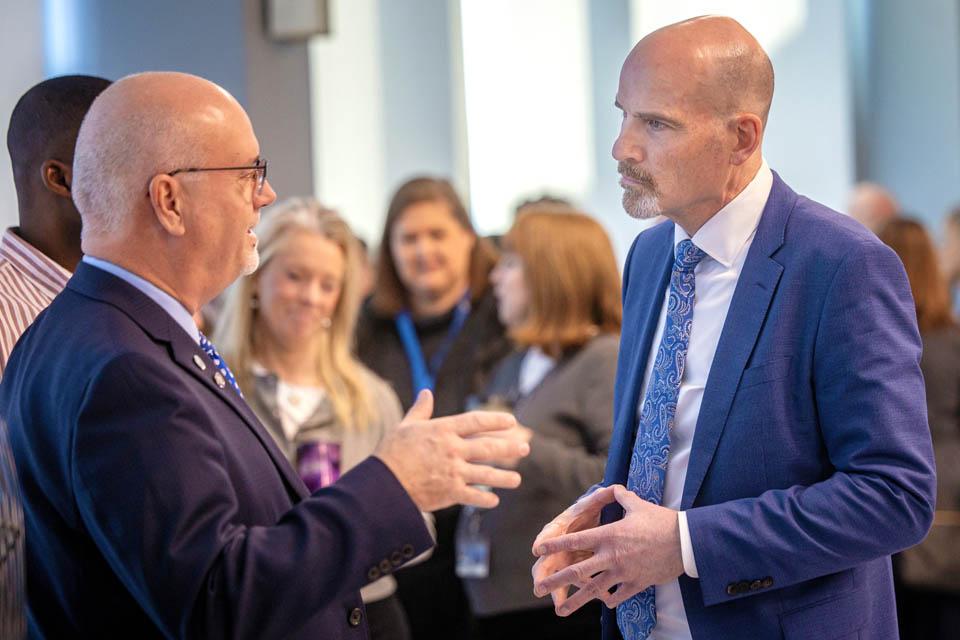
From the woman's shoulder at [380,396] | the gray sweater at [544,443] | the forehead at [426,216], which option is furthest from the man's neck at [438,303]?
the gray sweater at [544,443]

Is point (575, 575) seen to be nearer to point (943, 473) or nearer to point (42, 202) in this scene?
point (42, 202)

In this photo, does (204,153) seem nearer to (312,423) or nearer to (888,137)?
(312,423)

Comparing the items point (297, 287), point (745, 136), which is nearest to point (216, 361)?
point (745, 136)

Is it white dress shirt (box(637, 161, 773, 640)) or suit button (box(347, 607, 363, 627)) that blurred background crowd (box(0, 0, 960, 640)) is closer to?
suit button (box(347, 607, 363, 627))

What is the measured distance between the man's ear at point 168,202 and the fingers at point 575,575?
772 millimetres

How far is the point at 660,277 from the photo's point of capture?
2.14 metres

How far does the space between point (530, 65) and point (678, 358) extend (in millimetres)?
7415

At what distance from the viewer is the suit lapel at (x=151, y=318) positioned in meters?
1.74

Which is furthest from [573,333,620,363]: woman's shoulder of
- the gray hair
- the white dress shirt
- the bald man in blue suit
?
the gray hair

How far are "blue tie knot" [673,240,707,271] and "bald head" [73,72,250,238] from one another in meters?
0.80

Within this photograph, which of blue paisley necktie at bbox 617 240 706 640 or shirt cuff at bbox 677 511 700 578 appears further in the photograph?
blue paisley necktie at bbox 617 240 706 640

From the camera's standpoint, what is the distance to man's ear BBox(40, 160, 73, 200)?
2.22 m

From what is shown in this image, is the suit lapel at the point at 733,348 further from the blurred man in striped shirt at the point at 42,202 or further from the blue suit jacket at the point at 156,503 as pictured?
the blurred man in striped shirt at the point at 42,202

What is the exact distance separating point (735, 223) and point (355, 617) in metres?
0.89
